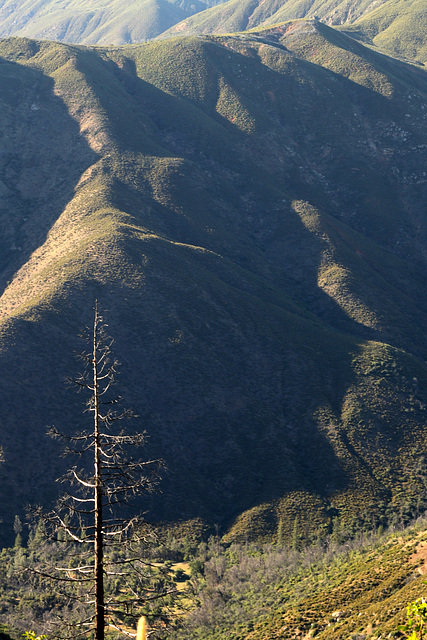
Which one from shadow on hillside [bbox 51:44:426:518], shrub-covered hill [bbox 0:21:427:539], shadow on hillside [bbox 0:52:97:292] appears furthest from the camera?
shadow on hillside [bbox 0:52:97:292]

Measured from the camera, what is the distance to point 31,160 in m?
109

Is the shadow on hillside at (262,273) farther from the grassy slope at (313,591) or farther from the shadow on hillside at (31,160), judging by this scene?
the grassy slope at (313,591)

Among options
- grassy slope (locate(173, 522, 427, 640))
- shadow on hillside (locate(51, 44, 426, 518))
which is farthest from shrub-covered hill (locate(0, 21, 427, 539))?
grassy slope (locate(173, 522, 427, 640))

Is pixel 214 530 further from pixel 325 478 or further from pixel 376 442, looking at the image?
pixel 376 442

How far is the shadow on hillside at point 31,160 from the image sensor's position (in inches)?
3745

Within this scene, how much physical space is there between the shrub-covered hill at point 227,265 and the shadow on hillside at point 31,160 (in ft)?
1.20

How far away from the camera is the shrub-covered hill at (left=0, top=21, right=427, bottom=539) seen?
66000mm

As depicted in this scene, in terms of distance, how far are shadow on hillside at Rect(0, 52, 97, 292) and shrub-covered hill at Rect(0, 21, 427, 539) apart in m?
0.37

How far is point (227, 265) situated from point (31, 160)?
40.6 metres

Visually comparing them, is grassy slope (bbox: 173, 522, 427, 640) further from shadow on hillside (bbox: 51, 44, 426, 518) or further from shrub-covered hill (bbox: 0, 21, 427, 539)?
shadow on hillside (bbox: 51, 44, 426, 518)

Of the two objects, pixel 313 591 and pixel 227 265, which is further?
pixel 227 265

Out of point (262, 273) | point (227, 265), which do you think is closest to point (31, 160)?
point (227, 265)

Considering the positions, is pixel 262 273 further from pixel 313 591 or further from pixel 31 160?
pixel 313 591

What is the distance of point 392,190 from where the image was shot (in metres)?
130
